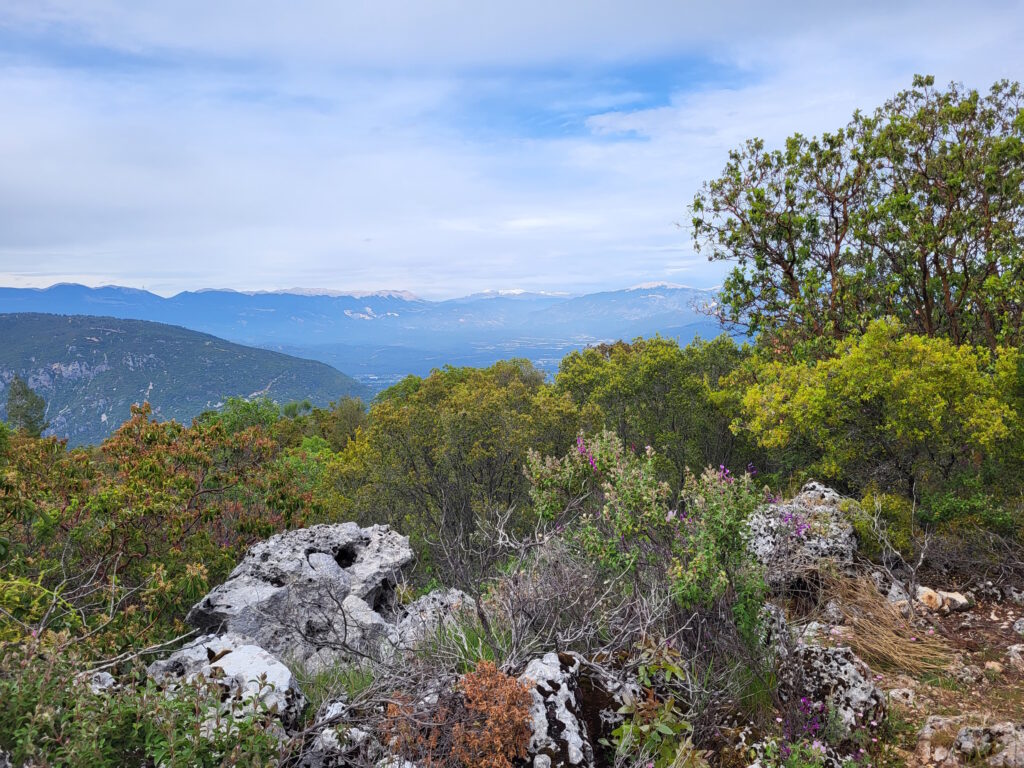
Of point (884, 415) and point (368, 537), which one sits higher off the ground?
point (884, 415)

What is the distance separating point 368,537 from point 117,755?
21.6 ft

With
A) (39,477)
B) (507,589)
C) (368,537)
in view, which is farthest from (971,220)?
(39,477)

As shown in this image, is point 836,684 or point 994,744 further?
point 836,684

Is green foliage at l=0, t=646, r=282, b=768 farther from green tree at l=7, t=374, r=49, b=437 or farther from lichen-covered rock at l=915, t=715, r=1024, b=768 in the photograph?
green tree at l=7, t=374, r=49, b=437

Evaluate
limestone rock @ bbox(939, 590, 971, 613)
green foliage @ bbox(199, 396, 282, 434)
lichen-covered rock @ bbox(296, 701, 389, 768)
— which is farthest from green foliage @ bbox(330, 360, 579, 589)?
green foliage @ bbox(199, 396, 282, 434)

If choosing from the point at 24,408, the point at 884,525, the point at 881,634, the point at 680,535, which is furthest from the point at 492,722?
the point at 24,408

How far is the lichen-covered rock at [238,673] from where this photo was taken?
4.12m

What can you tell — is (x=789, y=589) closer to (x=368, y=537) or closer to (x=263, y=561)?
(x=368, y=537)

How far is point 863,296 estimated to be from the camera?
543 inches

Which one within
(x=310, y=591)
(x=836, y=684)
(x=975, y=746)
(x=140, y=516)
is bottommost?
(x=310, y=591)

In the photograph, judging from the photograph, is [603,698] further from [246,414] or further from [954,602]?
[246,414]

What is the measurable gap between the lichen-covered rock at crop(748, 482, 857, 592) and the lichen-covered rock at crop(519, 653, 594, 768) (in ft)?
11.1

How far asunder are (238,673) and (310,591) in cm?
378

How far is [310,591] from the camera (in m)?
8.23
